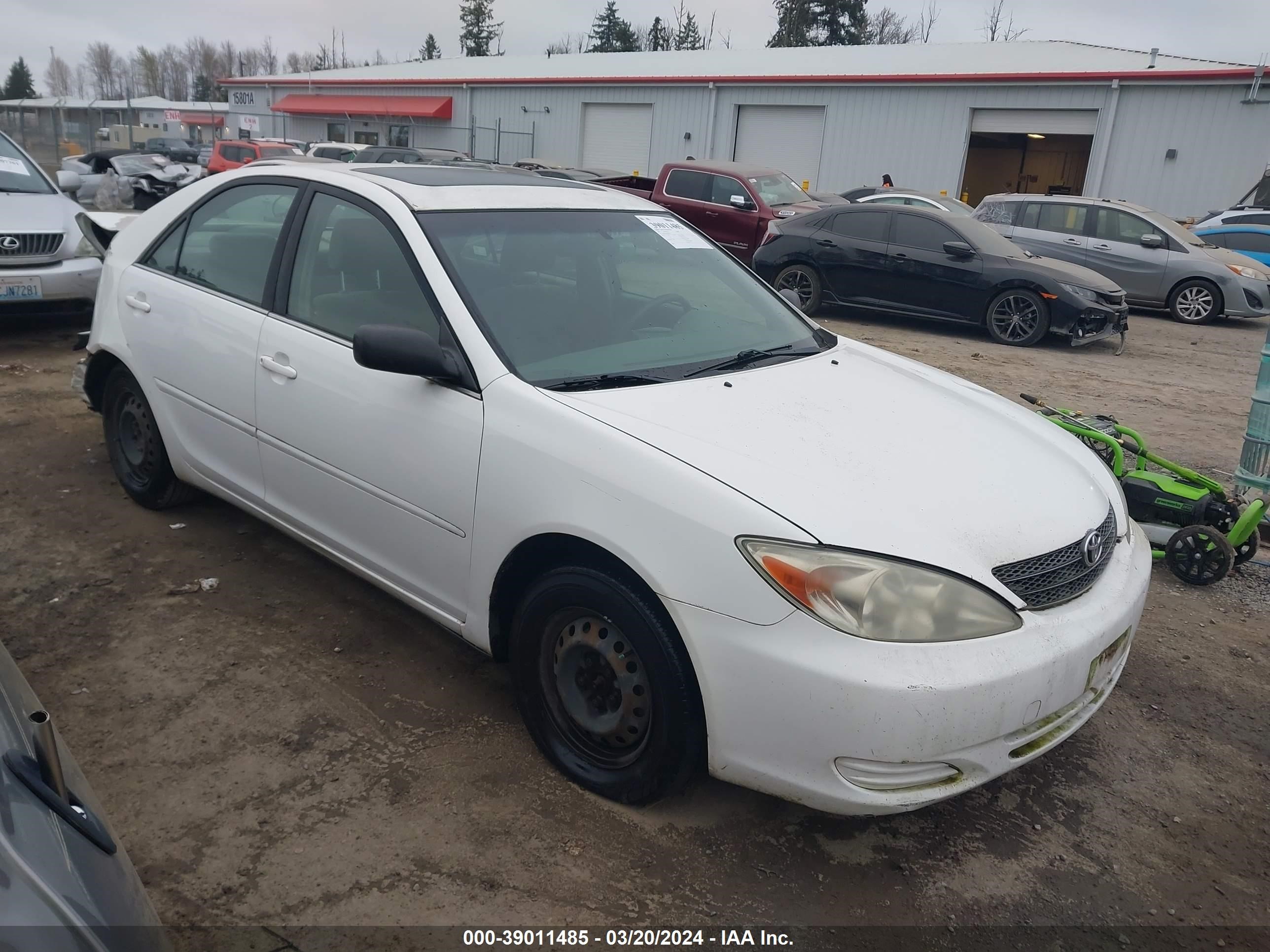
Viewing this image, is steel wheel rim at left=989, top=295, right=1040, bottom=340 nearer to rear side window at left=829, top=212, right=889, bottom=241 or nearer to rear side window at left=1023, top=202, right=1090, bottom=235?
rear side window at left=829, top=212, right=889, bottom=241

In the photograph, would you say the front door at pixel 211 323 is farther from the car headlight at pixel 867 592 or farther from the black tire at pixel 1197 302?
the black tire at pixel 1197 302

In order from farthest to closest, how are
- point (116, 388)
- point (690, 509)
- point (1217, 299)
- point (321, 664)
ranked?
point (1217, 299)
point (116, 388)
point (321, 664)
point (690, 509)

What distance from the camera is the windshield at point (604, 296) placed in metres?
3.04

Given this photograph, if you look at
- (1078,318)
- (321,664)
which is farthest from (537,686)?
(1078,318)

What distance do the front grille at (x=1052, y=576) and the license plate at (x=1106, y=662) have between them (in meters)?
0.17

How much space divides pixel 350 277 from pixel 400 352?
77cm

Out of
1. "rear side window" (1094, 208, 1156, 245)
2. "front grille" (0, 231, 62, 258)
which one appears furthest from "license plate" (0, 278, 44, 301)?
"rear side window" (1094, 208, 1156, 245)

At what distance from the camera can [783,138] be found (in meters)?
26.4

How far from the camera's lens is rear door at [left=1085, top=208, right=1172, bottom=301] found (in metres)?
13.8

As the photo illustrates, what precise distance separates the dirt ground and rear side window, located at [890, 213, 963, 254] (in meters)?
7.74

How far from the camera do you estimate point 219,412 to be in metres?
3.79

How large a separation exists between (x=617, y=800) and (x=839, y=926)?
0.67m

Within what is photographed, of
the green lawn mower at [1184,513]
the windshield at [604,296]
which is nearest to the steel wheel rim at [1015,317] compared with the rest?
the green lawn mower at [1184,513]

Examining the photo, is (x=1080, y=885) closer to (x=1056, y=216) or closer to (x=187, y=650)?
(x=187, y=650)
